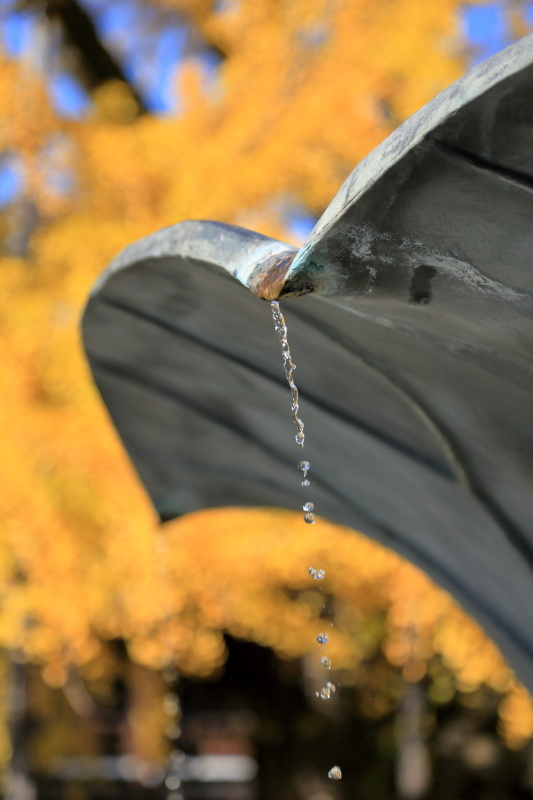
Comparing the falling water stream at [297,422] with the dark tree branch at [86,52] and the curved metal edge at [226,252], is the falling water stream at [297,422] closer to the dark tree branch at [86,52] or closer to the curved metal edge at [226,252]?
the curved metal edge at [226,252]

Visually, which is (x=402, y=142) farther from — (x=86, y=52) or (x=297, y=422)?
(x=86, y=52)

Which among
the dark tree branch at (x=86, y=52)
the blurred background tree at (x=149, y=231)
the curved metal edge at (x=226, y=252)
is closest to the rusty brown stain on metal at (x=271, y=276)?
the curved metal edge at (x=226, y=252)

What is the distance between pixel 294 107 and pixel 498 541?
200 inches

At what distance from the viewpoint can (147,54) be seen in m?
9.90

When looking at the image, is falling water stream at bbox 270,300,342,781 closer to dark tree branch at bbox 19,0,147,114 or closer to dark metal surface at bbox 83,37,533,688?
dark metal surface at bbox 83,37,533,688

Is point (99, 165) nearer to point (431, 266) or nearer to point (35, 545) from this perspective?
point (35, 545)

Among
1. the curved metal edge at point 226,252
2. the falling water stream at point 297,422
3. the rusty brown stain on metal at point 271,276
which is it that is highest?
the curved metal edge at point 226,252

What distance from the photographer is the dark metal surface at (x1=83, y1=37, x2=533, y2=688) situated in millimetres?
1065

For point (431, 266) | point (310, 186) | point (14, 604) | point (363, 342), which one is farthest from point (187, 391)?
point (14, 604)

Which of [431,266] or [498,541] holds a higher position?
[431,266]

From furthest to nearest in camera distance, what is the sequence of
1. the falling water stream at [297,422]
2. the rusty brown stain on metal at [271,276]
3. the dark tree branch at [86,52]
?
the dark tree branch at [86,52] → the falling water stream at [297,422] → the rusty brown stain on metal at [271,276]

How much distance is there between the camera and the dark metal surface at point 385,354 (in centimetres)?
107

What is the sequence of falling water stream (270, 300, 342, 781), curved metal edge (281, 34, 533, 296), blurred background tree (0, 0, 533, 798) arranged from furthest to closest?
blurred background tree (0, 0, 533, 798) → falling water stream (270, 300, 342, 781) → curved metal edge (281, 34, 533, 296)

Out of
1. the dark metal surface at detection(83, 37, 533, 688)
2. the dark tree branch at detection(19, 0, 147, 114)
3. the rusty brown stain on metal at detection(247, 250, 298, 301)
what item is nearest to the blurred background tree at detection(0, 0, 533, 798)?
the dark tree branch at detection(19, 0, 147, 114)
